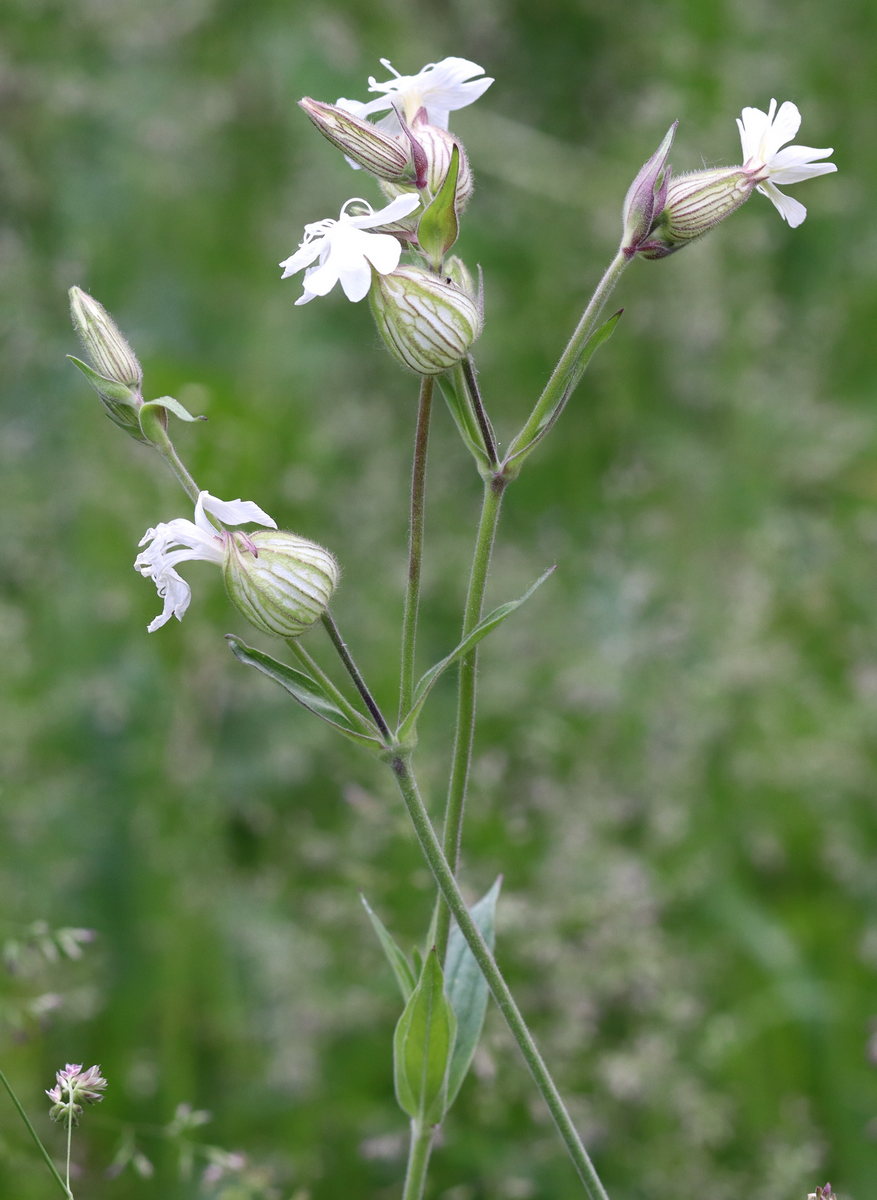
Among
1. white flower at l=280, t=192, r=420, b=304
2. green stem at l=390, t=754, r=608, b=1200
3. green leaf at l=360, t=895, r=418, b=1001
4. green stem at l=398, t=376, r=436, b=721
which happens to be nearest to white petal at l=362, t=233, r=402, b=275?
white flower at l=280, t=192, r=420, b=304

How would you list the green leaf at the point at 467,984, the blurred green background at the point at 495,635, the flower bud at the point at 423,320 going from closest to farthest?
the flower bud at the point at 423,320 → the green leaf at the point at 467,984 → the blurred green background at the point at 495,635

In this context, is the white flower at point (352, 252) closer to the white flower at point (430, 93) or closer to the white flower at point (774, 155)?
the white flower at point (430, 93)

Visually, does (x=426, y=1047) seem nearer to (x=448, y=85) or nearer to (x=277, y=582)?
(x=277, y=582)

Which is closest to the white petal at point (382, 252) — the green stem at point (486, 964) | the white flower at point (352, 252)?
the white flower at point (352, 252)

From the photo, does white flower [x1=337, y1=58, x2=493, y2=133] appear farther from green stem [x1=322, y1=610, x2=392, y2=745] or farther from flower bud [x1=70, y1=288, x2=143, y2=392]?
green stem [x1=322, y1=610, x2=392, y2=745]

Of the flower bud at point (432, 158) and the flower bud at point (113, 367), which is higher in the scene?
the flower bud at point (432, 158)

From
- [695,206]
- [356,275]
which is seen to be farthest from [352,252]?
[695,206]
